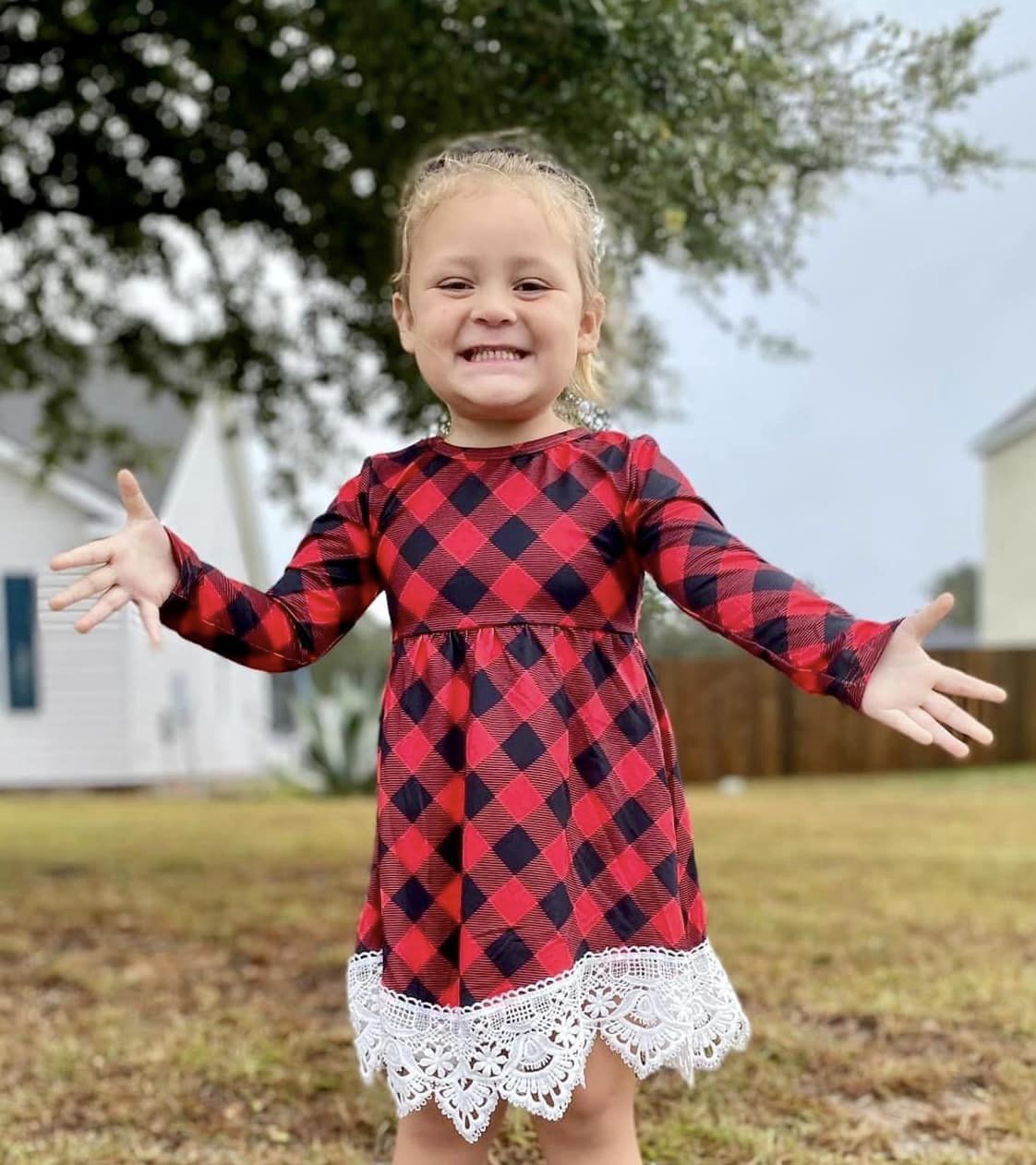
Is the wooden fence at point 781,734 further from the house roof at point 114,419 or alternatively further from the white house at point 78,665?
the house roof at point 114,419

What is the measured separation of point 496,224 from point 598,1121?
49.6 inches

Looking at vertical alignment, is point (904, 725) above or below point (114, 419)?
below

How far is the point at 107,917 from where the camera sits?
4.56 metres

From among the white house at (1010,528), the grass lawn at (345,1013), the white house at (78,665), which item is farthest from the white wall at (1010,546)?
the grass lawn at (345,1013)

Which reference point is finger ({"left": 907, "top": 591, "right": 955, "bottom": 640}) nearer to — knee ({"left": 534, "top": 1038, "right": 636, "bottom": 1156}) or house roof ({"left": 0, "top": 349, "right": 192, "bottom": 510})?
knee ({"left": 534, "top": 1038, "right": 636, "bottom": 1156})

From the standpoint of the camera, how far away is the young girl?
1605 mm

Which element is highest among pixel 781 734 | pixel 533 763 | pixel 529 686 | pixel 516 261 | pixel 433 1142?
pixel 516 261

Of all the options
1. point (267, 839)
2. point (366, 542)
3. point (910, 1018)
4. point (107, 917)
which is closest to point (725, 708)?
point (267, 839)

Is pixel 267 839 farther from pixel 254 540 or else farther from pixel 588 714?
pixel 254 540

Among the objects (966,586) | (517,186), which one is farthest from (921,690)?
(966,586)

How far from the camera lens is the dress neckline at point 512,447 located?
176 cm

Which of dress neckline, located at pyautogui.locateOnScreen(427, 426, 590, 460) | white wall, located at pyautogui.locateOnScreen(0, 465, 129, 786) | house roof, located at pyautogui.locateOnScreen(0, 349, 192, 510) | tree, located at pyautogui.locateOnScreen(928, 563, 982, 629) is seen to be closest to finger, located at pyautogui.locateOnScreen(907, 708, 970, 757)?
dress neckline, located at pyautogui.locateOnScreen(427, 426, 590, 460)

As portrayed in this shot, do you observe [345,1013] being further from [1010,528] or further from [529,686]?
[1010,528]

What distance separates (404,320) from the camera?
183 cm
